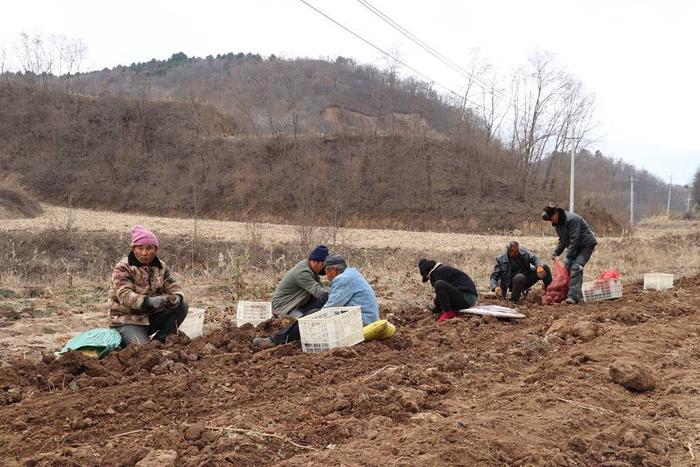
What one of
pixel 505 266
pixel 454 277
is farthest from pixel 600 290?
pixel 454 277

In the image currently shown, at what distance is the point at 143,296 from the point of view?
6.30 meters

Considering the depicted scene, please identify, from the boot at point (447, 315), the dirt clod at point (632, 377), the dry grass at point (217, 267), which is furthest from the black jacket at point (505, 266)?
the dirt clod at point (632, 377)

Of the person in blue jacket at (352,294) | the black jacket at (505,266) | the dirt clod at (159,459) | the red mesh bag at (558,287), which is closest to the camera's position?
the dirt clod at (159,459)

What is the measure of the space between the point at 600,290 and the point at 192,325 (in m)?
6.13

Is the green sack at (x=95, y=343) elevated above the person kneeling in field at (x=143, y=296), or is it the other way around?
the person kneeling in field at (x=143, y=296)

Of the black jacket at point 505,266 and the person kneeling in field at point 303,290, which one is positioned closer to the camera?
the person kneeling in field at point 303,290

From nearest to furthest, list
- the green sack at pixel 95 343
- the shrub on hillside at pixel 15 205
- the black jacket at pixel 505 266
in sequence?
the green sack at pixel 95 343, the black jacket at pixel 505 266, the shrub on hillside at pixel 15 205

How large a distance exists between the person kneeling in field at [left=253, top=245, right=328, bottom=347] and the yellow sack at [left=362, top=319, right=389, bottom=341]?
1.07 metres

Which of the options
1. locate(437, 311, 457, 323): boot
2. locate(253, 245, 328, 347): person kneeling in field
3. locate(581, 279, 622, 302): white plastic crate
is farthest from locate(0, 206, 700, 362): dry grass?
locate(581, 279, 622, 302): white plastic crate

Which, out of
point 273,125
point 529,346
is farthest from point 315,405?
point 273,125

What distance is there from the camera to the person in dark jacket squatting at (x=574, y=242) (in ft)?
31.1

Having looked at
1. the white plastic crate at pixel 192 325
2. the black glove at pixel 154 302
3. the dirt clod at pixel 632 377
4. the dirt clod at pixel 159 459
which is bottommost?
the dirt clod at pixel 159 459

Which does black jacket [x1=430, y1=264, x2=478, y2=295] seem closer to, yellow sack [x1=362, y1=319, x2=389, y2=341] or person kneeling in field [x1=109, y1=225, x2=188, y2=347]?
yellow sack [x1=362, y1=319, x2=389, y2=341]

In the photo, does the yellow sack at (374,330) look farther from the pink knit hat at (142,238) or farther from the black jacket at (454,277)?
the pink knit hat at (142,238)
